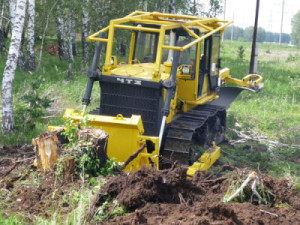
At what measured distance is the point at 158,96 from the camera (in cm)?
852

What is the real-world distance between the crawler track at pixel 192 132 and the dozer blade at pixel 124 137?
450 mm

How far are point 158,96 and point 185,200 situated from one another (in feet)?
8.74

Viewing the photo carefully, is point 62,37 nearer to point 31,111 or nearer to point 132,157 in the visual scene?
point 31,111

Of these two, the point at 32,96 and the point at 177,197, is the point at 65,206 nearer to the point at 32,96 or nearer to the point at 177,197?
the point at 177,197

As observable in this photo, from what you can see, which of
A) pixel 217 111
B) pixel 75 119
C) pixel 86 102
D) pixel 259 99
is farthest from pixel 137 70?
pixel 259 99

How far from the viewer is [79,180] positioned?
6.48 metres

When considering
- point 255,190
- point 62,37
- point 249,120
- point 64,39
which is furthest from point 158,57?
point 62,37

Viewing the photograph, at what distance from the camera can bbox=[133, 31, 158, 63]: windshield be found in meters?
10.1

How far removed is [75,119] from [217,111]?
4.35 meters

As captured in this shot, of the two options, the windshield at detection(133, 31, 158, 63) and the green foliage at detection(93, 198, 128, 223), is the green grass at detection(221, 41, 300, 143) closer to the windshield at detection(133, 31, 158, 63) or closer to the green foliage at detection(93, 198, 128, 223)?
the windshield at detection(133, 31, 158, 63)

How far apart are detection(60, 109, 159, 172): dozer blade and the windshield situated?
2485 millimetres

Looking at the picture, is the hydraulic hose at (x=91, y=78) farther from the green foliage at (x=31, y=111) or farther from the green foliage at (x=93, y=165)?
the green foliage at (x=31, y=111)

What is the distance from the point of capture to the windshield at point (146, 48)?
10133 millimetres

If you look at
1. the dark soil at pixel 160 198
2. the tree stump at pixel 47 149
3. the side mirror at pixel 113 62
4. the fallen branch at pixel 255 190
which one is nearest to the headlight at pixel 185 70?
the side mirror at pixel 113 62
